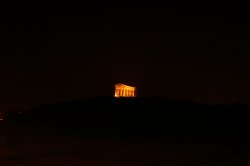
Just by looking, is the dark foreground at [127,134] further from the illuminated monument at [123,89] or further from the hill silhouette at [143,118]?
the illuminated monument at [123,89]

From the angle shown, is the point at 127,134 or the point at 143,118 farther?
the point at 143,118

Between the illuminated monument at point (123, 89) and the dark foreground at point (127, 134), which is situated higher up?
the illuminated monument at point (123, 89)

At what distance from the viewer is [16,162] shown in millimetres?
26422

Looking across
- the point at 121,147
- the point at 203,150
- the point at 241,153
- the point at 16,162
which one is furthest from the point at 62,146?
the point at 241,153

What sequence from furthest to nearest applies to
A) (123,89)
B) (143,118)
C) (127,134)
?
(123,89), (143,118), (127,134)

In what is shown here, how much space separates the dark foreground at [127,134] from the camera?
28.9 metres

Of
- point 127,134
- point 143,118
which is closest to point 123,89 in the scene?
point 143,118

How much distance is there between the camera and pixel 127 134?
3809 cm

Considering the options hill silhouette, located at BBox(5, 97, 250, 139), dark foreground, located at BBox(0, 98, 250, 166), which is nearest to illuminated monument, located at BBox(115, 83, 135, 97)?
hill silhouette, located at BBox(5, 97, 250, 139)

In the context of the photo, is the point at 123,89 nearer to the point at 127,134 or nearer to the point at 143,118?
the point at 143,118

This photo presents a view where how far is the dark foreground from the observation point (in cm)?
2888

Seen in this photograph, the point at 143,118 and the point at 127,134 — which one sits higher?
the point at 143,118

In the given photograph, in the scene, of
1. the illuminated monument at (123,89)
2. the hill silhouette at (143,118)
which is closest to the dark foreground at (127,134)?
the hill silhouette at (143,118)

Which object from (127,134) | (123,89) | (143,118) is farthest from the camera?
(123,89)
